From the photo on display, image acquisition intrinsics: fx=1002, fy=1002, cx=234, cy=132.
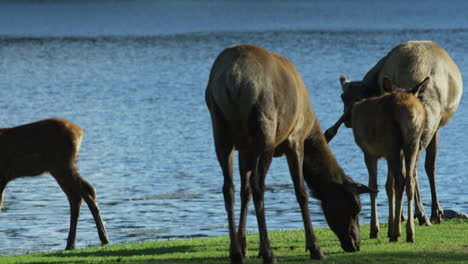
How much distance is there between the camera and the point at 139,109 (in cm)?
3291

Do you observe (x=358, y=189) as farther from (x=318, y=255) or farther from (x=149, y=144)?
→ (x=149, y=144)

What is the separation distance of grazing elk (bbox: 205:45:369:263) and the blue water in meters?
4.39

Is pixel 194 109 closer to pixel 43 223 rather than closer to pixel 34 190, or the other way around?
pixel 34 190

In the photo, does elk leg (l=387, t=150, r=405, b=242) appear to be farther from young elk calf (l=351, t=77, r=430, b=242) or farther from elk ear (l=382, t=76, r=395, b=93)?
elk ear (l=382, t=76, r=395, b=93)

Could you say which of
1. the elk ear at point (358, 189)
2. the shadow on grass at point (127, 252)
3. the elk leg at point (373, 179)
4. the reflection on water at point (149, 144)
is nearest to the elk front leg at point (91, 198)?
the reflection on water at point (149, 144)

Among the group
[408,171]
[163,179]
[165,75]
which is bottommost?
[165,75]

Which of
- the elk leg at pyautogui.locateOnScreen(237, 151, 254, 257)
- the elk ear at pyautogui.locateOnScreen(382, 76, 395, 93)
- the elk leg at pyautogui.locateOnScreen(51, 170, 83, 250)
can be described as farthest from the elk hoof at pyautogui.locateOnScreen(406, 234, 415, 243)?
the elk leg at pyautogui.locateOnScreen(51, 170, 83, 250)

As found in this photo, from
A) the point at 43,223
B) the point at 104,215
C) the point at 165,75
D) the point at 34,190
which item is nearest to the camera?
the point at 43,223

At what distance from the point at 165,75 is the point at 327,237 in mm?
35771

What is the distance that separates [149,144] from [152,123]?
4.23 meters

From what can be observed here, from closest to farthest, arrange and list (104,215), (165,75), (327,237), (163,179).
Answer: (327,237), (104,215), (163,179), (165,75)

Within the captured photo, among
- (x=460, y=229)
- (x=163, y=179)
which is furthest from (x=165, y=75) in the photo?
(x=460, y=229)

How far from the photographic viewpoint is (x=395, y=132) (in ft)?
34.1

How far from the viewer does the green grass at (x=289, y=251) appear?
382 inches
